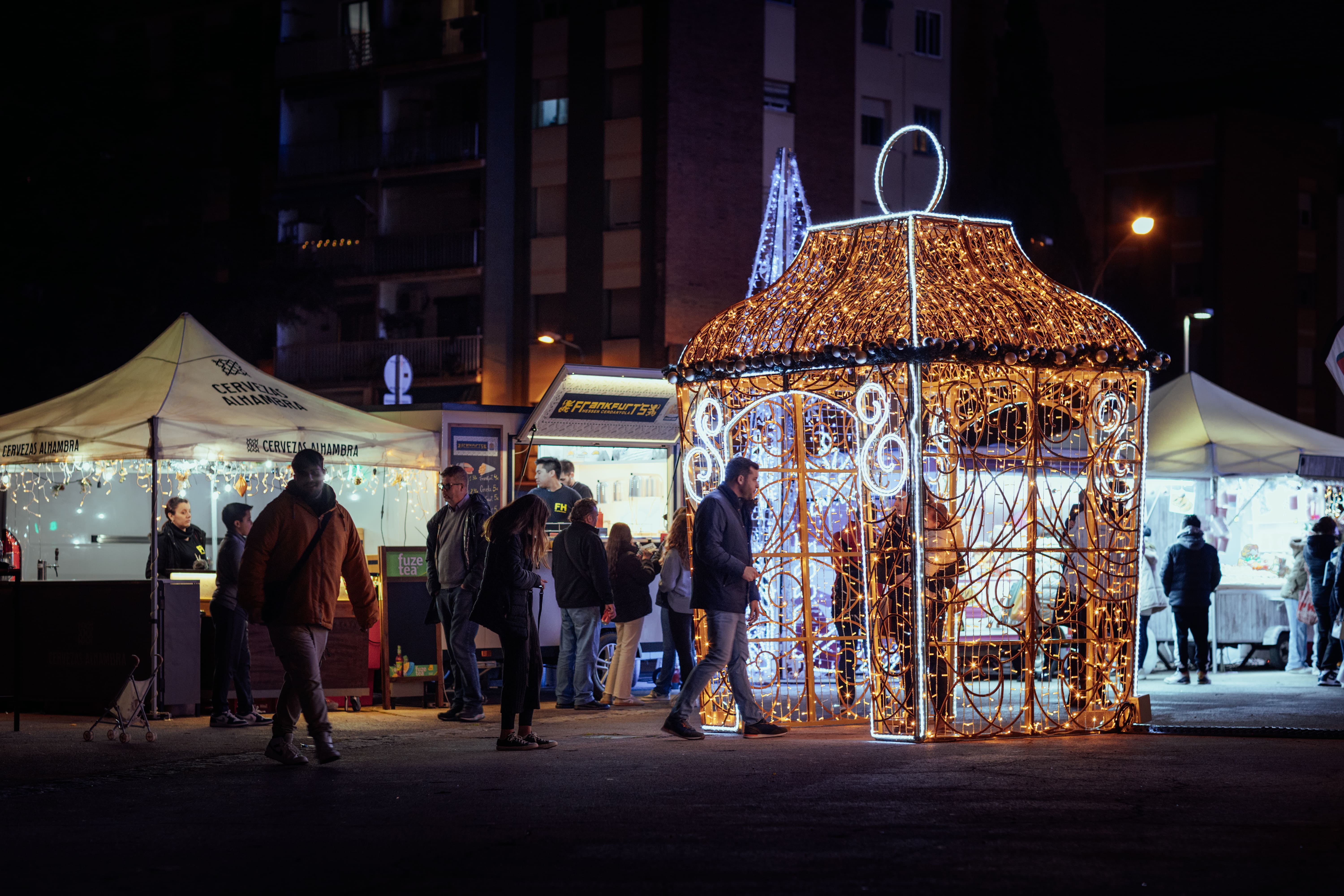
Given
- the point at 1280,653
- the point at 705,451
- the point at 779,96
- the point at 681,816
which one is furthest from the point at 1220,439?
the point at 779,96

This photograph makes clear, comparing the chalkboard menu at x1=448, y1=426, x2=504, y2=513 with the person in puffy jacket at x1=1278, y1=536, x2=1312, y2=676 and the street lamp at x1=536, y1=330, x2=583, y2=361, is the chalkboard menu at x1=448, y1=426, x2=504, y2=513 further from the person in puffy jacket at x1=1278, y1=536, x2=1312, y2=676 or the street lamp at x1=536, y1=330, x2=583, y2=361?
the street lamp at x1=536, y1=330, x2=583, y2=361

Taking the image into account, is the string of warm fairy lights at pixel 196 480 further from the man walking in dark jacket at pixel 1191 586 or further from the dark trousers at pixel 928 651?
the man walking in dark jacket at pixel 1191 586

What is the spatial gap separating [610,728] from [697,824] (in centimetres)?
523

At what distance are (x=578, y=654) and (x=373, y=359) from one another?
31.1m

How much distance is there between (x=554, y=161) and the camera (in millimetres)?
43031

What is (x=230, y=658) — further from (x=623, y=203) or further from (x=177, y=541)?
(x=623, y=203)

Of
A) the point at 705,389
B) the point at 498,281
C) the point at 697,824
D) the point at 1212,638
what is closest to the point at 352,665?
the point at 705,389

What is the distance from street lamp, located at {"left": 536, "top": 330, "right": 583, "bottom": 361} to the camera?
137 ft

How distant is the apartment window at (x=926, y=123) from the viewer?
145ft

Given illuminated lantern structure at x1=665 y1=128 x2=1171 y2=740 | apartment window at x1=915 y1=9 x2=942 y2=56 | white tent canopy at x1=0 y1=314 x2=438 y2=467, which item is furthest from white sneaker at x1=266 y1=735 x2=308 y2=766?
apartment window at x1=915 y1=9 x2=942 y2=56

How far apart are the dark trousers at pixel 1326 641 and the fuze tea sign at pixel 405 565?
9583 mm

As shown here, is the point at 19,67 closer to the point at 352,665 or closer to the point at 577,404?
the point at 577,404

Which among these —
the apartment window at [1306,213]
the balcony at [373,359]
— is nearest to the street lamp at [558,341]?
the balcony at [373,359]

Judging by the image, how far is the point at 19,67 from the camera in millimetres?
35094
